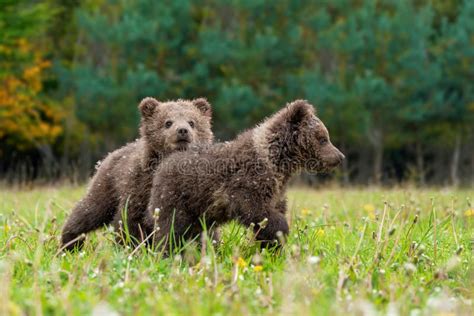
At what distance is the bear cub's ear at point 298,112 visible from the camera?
20.0 ft

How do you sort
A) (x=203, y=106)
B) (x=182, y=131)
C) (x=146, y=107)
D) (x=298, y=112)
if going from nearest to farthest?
1. (x=298, y=112)
2. (x=182, y=131)
3. (x=146, y=107)
4. (x=203, y=106)

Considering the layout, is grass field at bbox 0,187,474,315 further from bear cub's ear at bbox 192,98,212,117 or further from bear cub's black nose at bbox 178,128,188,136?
bear cub's ear at bbox 192,98,212,117

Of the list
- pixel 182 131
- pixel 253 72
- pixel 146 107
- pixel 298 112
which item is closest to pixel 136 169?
pixel 182 131

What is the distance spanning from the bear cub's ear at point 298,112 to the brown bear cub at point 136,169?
3.28 feet

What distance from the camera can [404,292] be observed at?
4.14 m

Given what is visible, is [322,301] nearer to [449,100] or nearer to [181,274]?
[181,274]

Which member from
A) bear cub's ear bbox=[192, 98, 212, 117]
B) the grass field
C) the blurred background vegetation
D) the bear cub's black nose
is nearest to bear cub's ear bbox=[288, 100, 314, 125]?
the grass field

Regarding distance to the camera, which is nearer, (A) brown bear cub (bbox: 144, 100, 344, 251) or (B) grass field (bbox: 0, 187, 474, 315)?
(B) grass field (bbox: 0, 187, 474, 315)

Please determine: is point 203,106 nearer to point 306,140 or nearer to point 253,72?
point 306,140

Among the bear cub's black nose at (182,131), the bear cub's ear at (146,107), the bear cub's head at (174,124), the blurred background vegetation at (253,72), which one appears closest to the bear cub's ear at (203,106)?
the bear cub's head at (174,124)

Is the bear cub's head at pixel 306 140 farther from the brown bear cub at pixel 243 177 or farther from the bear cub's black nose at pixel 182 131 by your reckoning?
the bear cub's black nose at pixel 182 131

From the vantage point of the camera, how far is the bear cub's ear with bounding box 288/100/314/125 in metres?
6.09

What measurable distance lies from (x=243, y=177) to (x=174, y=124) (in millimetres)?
1555

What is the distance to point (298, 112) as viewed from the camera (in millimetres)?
6102
